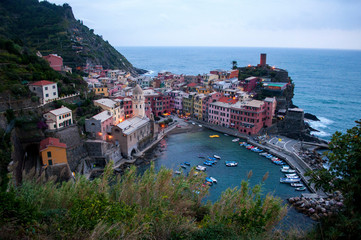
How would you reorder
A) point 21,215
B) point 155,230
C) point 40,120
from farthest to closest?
point 40,120 → point 155,230 → point 21,215

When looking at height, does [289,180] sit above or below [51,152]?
below

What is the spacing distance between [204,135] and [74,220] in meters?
29.9

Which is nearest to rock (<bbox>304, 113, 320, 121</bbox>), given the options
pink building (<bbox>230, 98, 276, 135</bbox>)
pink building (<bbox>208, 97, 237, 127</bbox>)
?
pink building (<bbox>230, 98, 276, 135</bbox>)

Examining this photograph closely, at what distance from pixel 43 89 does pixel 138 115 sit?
11.7 m

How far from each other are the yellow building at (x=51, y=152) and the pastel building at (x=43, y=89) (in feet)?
22.7

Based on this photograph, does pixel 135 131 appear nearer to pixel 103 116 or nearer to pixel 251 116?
pixel 103 116

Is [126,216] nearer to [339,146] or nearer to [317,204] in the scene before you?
[339,146]

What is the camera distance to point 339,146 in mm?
6840

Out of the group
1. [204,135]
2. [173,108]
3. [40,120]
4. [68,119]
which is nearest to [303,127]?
[204,135]

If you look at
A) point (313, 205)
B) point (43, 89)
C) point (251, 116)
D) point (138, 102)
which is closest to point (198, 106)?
point (251, 116)

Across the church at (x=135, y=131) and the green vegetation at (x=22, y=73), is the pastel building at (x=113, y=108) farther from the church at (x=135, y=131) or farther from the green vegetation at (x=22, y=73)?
the green vegetation at (x=22, y=73)

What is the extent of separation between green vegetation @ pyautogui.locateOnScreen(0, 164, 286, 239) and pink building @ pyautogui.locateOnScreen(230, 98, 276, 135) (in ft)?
85.1

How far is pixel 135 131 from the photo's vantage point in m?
28.9

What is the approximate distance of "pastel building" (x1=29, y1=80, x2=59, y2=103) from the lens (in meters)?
25.2
